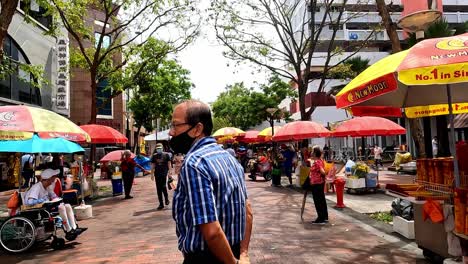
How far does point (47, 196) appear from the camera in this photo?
288 inches

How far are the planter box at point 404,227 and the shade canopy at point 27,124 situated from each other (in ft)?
20.2

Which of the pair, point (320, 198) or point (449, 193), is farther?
point (320, 198)

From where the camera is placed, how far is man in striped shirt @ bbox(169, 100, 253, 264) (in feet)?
6.52

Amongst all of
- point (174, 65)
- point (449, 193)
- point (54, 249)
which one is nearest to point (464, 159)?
point (449, 193)

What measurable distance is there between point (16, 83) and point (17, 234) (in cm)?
1234

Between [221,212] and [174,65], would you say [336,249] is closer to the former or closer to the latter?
[221,212]

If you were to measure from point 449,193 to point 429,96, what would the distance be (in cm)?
177

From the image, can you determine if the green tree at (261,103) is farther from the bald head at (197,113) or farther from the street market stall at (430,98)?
the bald head at (197,113)

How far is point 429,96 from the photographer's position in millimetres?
6039

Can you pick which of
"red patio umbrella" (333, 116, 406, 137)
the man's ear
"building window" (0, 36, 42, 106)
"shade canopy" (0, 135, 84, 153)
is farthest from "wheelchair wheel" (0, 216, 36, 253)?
"building window" (0, 36, 42, 106)

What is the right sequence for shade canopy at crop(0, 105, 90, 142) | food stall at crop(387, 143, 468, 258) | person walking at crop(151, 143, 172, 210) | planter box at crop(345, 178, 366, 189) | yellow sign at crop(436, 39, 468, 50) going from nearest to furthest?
1. yellow sign at crop(436, 39, 468, 50)
2. food stall at crop(387, 143, 468, 258)
3. shade canopy at crop(0, 105, 90, 142)
4. person walking at crop(151, 143, 172, 210)
5. planter box at crop(345, 178, 366, 189)

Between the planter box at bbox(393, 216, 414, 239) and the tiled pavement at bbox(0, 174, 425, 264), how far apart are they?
0.22m

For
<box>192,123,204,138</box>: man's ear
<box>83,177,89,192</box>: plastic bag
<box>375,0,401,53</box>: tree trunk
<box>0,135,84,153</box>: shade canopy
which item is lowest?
<box>83,177,89,192</box>: plastic bag

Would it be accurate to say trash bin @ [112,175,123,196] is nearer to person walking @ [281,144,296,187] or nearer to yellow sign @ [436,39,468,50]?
person walking @ [281,144,296,187]
